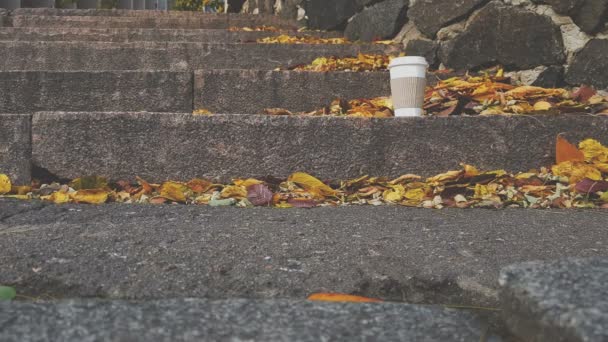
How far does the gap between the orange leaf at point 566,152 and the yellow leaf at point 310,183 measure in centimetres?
71

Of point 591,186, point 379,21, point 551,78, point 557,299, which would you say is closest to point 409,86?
point 591,186

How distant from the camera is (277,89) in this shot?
2.27m

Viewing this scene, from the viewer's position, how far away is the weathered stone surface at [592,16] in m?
2.14

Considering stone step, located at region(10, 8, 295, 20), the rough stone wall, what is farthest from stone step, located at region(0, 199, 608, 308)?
stone step, located at region(10, 8, 295, 20)

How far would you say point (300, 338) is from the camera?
65 centimetres

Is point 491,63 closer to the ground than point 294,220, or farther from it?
farther from it

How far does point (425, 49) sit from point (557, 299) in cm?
239

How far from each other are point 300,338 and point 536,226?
2.94ft

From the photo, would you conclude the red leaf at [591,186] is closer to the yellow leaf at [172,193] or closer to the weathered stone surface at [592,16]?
the weathered stone surface at [592,16]

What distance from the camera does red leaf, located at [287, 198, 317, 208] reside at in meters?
1.62

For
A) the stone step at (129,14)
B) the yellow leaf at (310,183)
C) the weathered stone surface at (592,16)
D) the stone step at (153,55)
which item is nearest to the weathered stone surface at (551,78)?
the weathered stone surface at (592,16)

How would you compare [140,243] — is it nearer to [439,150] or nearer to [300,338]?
[300,338]

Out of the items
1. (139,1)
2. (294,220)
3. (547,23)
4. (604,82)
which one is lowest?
(294,220)

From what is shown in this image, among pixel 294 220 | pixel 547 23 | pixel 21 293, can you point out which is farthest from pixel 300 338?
pixel 547 23
